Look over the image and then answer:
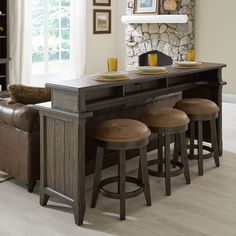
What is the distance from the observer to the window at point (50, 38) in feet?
26.5

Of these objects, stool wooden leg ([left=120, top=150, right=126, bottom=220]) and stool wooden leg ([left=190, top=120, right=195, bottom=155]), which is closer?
stool wooden leg ([left=120, top=150, right=126, bottom=220])

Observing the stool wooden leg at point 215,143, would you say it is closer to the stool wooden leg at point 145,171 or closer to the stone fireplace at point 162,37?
the stool wooden leg at point 145,171

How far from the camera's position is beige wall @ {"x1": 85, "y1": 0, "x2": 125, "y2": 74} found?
8.80 meters

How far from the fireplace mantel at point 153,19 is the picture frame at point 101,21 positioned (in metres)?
0.58

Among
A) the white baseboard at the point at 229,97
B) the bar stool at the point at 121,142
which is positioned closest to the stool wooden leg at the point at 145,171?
the bar stool at the point at 121,142

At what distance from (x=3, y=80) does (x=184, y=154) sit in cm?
451

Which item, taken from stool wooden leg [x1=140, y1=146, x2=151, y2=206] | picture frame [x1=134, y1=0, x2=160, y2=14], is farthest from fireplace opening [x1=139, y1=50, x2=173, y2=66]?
stool wooden leg [x1=140, y1=146, x2=151, y2=206]

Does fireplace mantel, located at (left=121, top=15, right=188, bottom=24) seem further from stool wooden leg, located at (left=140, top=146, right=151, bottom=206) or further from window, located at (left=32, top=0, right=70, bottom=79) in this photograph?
stool wooden leg, located at (left=140, top=146, right=151, bottom=206)

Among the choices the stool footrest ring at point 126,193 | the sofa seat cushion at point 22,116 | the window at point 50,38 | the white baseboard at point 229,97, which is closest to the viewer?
the stool footrest ring at point 126,193

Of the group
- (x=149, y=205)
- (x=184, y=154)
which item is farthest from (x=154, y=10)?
(x=149, y=205)

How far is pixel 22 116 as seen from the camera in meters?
3.31

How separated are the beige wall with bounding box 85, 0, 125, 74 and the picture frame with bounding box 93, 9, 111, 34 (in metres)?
0.07

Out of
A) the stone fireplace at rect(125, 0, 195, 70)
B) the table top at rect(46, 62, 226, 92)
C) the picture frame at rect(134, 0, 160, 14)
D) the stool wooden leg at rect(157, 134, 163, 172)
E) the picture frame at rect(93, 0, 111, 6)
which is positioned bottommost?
the stool wooden leg at rect(157, 134, 163, 172)

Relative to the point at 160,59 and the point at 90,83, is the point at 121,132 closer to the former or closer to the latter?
the point at 90,83
